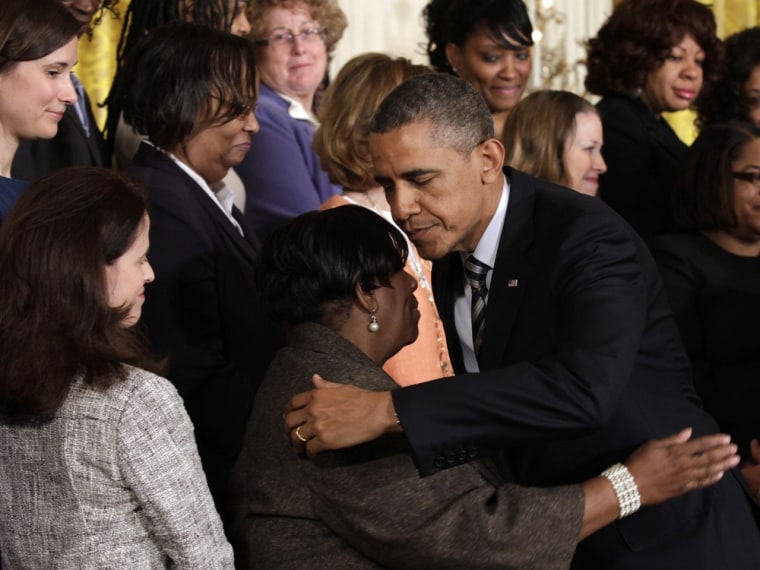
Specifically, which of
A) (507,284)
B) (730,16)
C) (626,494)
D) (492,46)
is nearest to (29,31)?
(507,284)

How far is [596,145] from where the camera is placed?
13.9 feet

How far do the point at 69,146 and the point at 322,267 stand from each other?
1.36 meters

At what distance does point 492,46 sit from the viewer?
4609mm

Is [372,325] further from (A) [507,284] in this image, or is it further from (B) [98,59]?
(B) [98,59]

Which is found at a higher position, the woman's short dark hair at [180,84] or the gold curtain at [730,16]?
the woman's short dark hair at [180,84]

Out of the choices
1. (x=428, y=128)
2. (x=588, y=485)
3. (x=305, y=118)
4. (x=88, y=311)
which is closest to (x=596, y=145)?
(x=305, y=118)

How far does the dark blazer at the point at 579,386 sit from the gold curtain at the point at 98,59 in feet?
10.5

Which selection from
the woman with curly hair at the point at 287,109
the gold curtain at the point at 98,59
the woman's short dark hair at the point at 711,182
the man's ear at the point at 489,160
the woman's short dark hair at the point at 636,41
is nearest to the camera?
the man's ear at the point at 489,160

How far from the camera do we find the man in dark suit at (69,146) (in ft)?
11.2

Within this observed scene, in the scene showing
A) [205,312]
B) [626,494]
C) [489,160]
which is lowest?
[626,494]

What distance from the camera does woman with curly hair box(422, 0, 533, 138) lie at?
4.61 metres

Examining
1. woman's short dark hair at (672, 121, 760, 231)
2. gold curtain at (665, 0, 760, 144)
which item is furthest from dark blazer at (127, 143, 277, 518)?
gold curtain at (665, 0, 760, 144)

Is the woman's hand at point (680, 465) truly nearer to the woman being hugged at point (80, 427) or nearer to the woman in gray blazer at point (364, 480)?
the woman in gray blazer at point (364, 480)

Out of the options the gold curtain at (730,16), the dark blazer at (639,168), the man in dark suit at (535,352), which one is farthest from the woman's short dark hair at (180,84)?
the gold curtain at (730,16)
